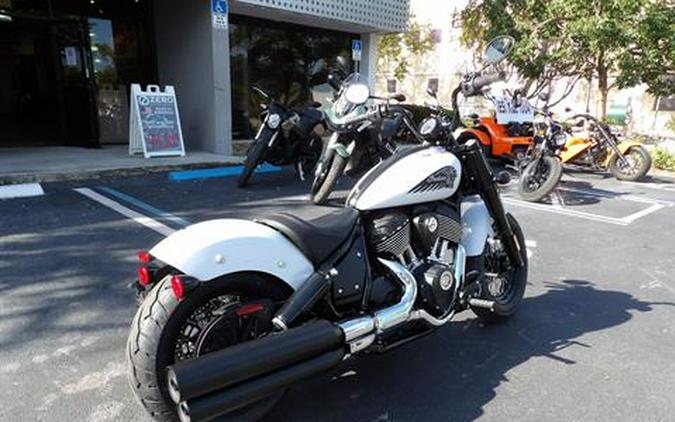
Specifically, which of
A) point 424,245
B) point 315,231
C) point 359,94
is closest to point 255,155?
point 359,94

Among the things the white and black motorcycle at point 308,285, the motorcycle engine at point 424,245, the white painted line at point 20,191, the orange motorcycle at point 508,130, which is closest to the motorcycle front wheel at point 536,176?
the orange motorcycle at point 508,130

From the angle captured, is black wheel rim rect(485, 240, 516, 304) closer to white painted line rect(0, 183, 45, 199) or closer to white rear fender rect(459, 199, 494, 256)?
white rear fender rect(459, 199, 494, 256)

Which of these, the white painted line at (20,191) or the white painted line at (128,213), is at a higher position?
the white painted line at (20,191)

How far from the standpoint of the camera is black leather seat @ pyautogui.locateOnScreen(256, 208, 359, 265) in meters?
2.14

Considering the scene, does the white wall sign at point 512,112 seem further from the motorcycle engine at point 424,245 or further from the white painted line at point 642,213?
the motorcycle engine at point 424,245

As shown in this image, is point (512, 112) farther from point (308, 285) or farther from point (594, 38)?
point (308, 285)

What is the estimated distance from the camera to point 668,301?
362 cm

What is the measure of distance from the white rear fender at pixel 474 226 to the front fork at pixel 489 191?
69mm

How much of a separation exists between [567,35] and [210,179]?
31.2 feet

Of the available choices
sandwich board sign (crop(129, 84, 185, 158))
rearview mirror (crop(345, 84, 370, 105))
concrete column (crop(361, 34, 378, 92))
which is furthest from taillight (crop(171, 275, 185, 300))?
concrete column (crop(361, 34, 378, 92))

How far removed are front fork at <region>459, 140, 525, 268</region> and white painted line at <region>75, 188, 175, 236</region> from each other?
2.91 metres

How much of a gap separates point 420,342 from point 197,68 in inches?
295

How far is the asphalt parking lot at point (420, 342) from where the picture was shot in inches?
90.2

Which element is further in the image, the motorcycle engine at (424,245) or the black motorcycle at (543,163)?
the black motorcycle at (543,163)
